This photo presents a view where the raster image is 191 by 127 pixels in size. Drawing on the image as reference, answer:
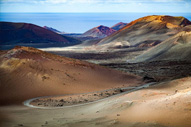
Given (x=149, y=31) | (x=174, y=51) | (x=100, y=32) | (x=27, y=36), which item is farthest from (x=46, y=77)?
(x=100, y=32)

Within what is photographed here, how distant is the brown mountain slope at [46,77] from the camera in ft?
65.8

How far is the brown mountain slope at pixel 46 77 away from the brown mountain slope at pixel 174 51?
14.8 meters

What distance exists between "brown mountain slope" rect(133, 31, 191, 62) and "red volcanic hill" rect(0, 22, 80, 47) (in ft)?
130

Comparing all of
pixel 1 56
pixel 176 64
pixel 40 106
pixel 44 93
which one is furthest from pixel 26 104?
pixel 176 64

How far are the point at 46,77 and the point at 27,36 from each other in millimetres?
62951

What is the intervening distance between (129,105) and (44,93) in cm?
1035

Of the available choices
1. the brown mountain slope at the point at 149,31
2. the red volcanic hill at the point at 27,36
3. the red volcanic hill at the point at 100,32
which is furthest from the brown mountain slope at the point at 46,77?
the red volcanic hill at the point at 100,32

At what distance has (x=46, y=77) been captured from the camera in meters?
22.0

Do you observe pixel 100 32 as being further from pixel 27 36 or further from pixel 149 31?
pixel 149 31

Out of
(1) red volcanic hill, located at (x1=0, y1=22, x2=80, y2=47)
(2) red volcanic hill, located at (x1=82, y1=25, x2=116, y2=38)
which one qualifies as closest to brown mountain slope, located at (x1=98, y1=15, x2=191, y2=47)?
(1) red volcanic hill, located at (x1=0, y1=22, x2=80, y2=47)

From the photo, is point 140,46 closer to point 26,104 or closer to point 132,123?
point 26,104

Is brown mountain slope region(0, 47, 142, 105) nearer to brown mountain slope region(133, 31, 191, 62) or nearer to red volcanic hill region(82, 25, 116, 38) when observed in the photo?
brown mountain slope region(133, 31, 191, 62)

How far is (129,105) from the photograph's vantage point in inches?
444

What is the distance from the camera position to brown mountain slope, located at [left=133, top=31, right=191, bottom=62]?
1543 inches
